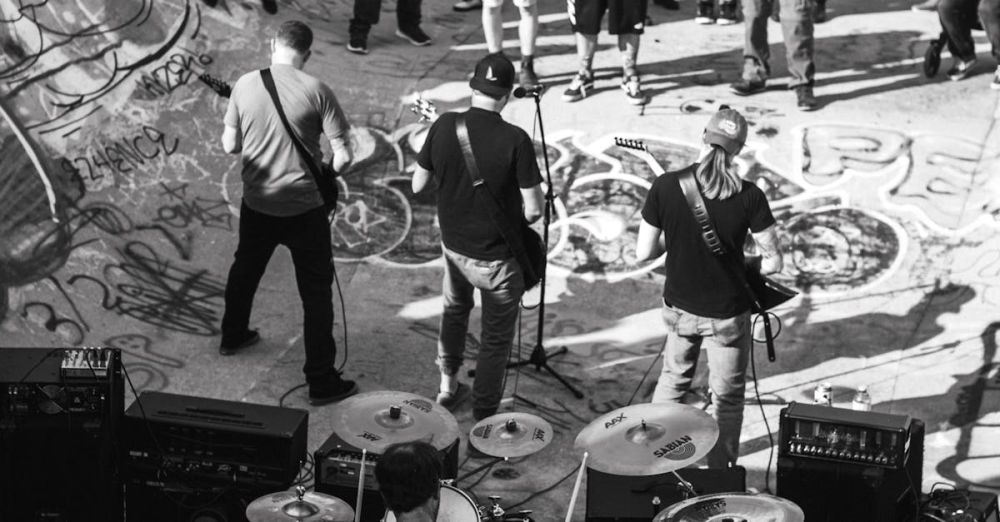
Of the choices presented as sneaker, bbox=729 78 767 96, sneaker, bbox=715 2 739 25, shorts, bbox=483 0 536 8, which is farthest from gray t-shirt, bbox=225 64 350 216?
sneaker, bbox=715 2 739 25

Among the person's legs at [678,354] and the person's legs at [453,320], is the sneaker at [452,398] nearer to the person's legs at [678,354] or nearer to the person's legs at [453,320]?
the person's legs at [453,320]

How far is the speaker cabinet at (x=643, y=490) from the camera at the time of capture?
20.2 ft

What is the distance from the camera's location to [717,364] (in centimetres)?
684

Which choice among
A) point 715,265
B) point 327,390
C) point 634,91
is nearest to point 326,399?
point 327,390

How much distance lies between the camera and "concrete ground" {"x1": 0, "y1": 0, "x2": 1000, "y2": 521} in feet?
26.8

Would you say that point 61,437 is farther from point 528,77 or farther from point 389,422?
point 528,77

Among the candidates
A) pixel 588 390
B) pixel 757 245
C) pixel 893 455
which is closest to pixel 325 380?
pixel 588 390

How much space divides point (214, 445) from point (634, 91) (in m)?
5.63

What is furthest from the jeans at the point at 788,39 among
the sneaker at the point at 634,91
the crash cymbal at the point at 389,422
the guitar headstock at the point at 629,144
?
the crash cymbal at the point at 389,422

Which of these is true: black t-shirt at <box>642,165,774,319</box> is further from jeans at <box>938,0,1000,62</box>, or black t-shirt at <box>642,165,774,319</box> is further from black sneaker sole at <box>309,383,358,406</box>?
jeans at <box>938,0,1000,62</box>

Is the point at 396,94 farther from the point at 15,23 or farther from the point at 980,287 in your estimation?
the point at 980,287

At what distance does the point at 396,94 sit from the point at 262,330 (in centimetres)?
305

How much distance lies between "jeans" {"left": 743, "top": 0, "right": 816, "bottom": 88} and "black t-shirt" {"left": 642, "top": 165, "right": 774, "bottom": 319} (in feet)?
15.3

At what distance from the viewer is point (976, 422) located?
764 cm
